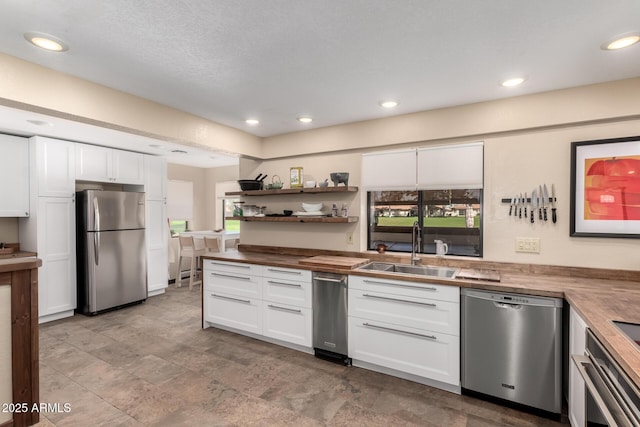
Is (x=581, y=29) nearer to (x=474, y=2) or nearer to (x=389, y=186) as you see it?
(x=474, y=2)

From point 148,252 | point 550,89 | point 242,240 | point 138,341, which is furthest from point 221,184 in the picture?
point 550,89

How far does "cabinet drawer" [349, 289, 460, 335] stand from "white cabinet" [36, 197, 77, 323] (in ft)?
12.6

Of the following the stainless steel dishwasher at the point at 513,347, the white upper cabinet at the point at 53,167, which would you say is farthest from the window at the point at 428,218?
the white upper cabinet at the point at 53,167

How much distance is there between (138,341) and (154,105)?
97.3 inches

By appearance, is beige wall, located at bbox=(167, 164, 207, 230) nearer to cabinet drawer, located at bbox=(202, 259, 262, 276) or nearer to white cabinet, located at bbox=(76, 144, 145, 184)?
white cabinet, located at bbox=(76, 144, 145, 184)

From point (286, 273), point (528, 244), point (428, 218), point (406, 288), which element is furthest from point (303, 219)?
point (528, 244)

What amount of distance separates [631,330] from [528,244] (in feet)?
4.49

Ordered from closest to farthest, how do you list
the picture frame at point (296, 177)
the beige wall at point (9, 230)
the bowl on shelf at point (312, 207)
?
the bowl on shelf at point (312, 207)
the picture frame at point (296, 177)
the beige wall at point (9, 230)

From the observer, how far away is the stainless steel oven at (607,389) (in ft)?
3.63

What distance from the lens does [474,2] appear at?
1.48m

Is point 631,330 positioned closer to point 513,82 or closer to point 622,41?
point 622,41

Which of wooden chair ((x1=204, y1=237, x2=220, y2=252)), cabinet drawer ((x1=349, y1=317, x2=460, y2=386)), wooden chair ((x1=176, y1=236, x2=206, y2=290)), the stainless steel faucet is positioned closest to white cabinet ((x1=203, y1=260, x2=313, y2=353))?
cabinet drawer ((x1=349, y1=317, x2=460, y2=386))

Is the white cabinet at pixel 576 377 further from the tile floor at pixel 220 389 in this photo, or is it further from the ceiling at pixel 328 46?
the ceiling at pixel 328 46

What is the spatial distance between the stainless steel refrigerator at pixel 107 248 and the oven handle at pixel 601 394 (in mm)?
5039
